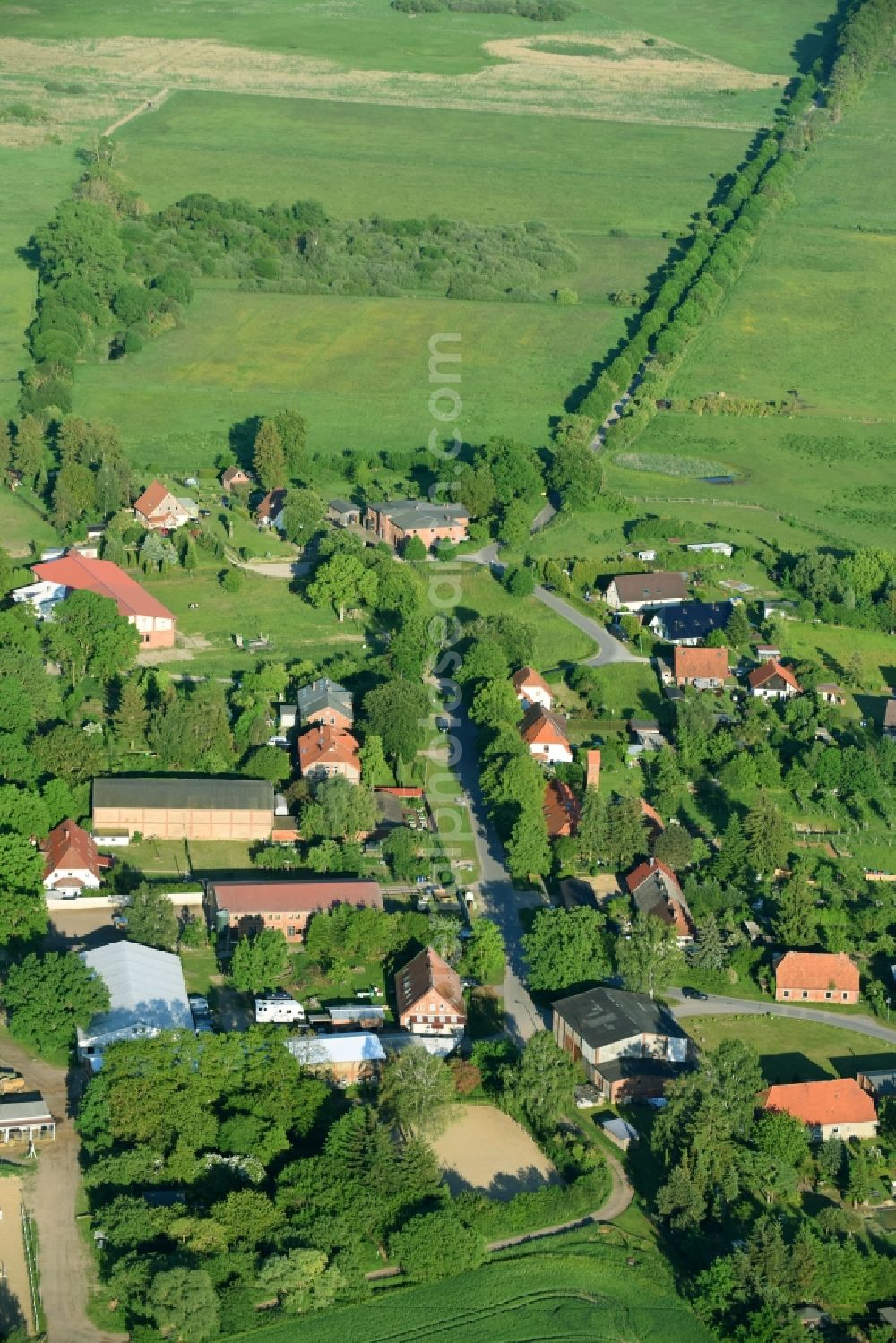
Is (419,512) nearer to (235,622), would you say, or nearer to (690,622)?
(235,622)

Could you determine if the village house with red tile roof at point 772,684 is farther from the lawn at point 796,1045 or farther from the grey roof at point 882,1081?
the grey roof at point 882,1081

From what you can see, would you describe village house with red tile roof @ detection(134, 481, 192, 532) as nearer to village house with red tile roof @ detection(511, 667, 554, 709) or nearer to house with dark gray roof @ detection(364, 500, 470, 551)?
house with dark gray roof @ detection(364, 500, 470, 551)

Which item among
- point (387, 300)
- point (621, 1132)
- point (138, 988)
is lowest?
point (387, 300)

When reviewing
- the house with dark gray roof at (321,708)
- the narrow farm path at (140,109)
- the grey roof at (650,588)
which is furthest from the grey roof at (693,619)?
the narrow farm path at (140,109)

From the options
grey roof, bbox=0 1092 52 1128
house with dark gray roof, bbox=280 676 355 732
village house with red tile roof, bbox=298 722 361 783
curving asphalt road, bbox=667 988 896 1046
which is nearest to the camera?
grey roof, bbox=0 1092 52 1128

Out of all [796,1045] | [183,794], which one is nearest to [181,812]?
[183,794]

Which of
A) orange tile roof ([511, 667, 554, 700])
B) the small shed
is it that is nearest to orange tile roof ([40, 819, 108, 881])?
orange tile roof ([511, 667, 554, 700])
